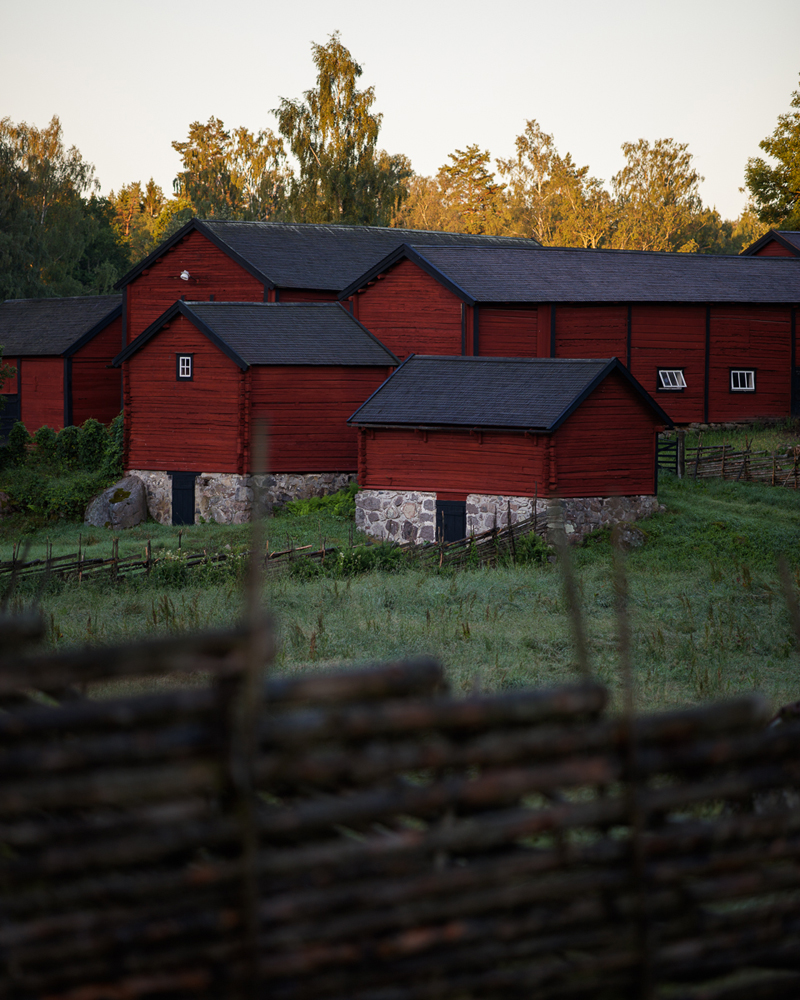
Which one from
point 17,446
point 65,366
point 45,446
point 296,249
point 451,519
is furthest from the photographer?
point 65,366

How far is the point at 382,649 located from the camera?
43.4 ft

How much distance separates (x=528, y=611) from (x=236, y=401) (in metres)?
14.8

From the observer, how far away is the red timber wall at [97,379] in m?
39.8

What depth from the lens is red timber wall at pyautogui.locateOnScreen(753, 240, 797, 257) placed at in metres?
42.4

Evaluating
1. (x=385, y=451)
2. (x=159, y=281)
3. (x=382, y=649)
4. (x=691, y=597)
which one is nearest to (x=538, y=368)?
(x=385, y=451)

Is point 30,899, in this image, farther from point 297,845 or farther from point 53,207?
point 53,207

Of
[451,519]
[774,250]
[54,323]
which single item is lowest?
[451,519]

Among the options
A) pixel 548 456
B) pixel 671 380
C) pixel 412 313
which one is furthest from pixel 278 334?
pixel 671 380

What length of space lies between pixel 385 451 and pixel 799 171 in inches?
1311

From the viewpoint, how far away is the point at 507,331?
32.0 meters

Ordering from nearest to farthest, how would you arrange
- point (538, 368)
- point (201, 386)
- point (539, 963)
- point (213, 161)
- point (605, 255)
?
point (539, 963)
point (538, 368)
point (201, 386)
point (605, 255)
point (213, 161)

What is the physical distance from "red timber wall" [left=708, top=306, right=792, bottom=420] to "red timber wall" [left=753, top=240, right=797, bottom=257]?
8409 mm

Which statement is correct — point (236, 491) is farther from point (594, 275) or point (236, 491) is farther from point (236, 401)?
point (594, 275)

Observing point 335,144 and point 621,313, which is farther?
point 335,144
